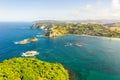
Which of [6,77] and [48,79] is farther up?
[6,77]

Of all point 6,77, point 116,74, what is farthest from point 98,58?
point 6,77

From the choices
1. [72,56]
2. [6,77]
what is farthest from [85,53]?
[6,77]

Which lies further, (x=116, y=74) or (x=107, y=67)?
(x=107, y=67)

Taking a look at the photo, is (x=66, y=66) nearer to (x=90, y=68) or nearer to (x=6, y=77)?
(x=90, y=68)

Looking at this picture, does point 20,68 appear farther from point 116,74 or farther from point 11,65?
point 116,74

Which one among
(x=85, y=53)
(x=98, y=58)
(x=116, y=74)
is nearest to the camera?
(x=116, y=74)

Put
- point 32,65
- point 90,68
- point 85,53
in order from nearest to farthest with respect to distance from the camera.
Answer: point 32,65
point 90,68
point 85,53
